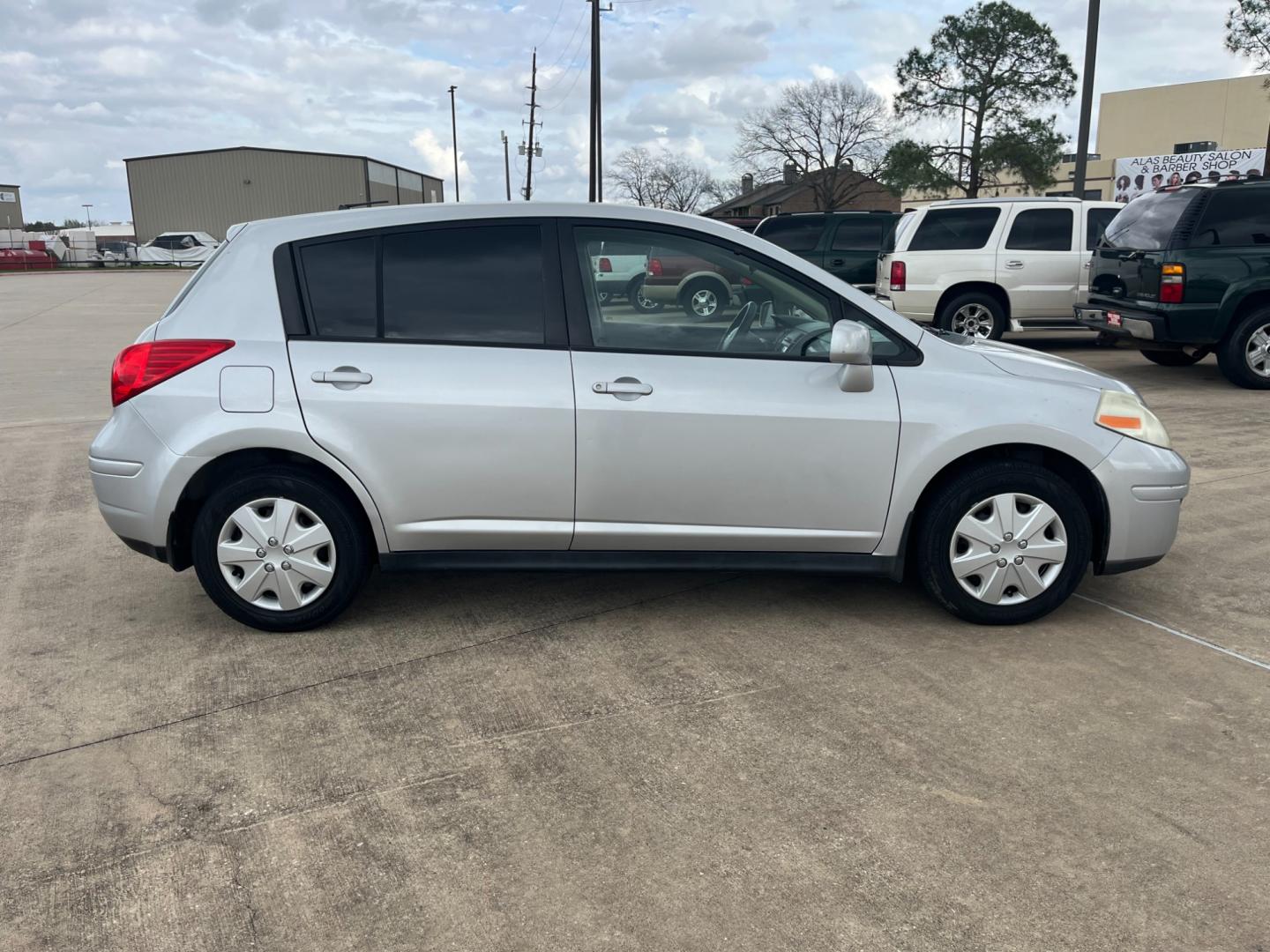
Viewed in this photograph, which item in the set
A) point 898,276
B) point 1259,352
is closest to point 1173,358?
point 1259,352

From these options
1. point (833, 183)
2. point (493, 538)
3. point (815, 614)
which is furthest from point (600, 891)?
point (833, 183)

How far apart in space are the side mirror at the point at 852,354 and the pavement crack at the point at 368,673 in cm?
128

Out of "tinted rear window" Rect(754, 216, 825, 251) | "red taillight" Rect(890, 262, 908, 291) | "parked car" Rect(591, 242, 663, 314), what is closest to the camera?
"parked car" Rect(591, 242, 663, 314)

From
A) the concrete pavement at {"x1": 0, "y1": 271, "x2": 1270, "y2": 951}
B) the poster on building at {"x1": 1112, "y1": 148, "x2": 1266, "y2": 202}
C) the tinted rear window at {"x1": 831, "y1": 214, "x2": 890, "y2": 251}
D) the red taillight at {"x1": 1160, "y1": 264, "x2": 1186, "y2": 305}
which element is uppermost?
the poster on building at {"x1": 1112, "y1": 148, "x2": 1266, "y2": 202}

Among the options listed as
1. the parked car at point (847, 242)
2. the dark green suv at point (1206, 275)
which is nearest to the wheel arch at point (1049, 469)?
the dark green suv at point (1206, 275)

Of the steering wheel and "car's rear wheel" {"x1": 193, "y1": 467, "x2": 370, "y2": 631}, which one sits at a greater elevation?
the steering wheel

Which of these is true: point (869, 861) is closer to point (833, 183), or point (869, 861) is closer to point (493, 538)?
point (493, 538)

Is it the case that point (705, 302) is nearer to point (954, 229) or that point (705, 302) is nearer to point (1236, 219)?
point (1236, 219)

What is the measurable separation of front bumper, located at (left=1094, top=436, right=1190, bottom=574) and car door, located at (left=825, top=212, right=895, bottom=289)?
11.3 m

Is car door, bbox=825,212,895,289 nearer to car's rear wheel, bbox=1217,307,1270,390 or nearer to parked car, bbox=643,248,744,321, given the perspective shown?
car's rear wheel, bbox=1217,307,1270,390

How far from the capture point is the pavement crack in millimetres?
3416

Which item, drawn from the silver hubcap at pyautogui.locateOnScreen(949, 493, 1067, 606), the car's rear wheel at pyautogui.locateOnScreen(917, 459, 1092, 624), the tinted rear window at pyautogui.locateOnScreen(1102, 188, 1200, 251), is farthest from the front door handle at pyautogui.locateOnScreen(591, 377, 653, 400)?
the tinted rear window at pyautogui.locateOnScreen(1102, 188, 1200, 251)

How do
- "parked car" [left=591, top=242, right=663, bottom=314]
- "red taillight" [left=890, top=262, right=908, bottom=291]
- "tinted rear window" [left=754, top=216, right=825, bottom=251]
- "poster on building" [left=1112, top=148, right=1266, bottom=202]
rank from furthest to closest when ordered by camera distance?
1. "poster on building" [left=1112, top=148, right=1266, bottom=202]
2. "tinted rear window" [left=754, top=216, right=825, bottom=251]
3. "red taillight" [left=890, top=262, right=908, bottom=291]
4. "parked car" [left=591, top=242, right=663, bottom=314]

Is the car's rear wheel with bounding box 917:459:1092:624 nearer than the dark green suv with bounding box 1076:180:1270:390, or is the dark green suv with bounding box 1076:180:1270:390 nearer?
the car's rear wheel with bounding box 917:459:1092:624
